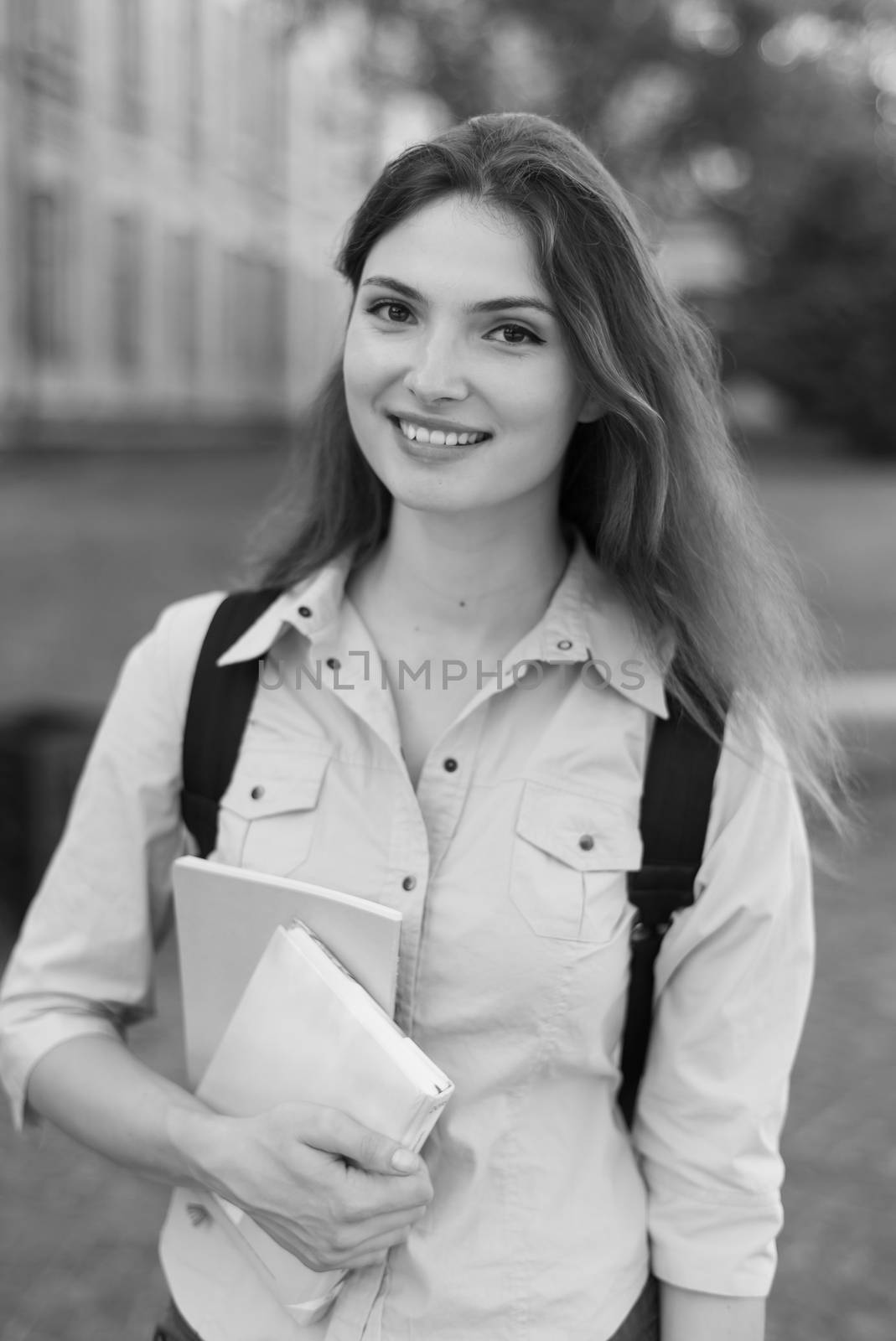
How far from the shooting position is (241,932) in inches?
66.1

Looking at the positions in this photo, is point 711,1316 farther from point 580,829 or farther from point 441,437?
point 441,437

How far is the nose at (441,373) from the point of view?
1688 millimetres

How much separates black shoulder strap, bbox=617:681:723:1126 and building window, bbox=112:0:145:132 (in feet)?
71.4

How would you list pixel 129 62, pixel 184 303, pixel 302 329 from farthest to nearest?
1. pixel 302 329
2. pixel 184 303
3. pixel 129 62

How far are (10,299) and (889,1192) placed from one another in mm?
17174

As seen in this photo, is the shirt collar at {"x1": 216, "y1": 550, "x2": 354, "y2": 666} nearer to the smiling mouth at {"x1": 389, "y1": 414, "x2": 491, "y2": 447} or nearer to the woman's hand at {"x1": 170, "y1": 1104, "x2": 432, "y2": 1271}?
the smiling mouth at {"x1": 389, "y1": 414, "x2": 491, "y2": 447}

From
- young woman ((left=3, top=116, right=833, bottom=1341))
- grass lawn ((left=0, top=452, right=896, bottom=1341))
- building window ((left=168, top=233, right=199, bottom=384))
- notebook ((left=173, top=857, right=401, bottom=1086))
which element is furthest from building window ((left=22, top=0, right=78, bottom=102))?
notebook ((left=173, top=857, right=401, bottom=1086))

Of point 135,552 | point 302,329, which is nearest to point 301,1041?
point 135,552

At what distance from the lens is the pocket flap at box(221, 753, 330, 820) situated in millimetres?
1752

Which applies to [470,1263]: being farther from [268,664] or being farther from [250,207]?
[250,207]

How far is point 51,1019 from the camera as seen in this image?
5.76ft

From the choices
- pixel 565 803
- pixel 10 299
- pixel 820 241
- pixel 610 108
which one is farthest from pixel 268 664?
pixel 820 241

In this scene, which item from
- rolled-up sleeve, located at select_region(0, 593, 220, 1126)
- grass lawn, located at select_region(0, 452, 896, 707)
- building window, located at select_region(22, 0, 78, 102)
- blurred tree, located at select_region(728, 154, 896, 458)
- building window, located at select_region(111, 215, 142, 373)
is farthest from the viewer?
building window, located at select_region(111, 215, 142, 373)

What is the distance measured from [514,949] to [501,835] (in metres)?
0.14
